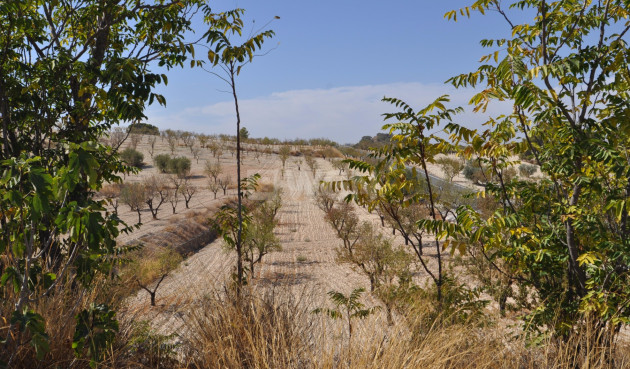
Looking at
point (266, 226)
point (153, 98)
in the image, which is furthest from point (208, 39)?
point (266, 226)

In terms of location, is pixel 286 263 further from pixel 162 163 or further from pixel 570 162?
pixel 162 163

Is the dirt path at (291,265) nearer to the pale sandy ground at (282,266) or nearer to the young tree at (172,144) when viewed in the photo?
the pale sandy ground at (282,266)

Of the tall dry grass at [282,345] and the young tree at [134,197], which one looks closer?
the tall dry grass at [282,345]

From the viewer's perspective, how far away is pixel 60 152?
135 inches

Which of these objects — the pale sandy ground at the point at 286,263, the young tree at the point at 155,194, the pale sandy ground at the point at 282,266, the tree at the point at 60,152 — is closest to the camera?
the tree at the point at 60,152

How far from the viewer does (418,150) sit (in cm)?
353

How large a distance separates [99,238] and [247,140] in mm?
88297

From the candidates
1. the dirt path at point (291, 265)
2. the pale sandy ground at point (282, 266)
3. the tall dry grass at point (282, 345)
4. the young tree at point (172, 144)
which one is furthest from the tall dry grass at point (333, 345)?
the young tree at point (172, 144)

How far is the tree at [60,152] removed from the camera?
204 cm

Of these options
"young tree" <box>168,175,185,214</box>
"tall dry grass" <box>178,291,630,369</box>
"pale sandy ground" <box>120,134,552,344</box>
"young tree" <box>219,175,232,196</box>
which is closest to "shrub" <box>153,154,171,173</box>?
"pale sandy ground" <box>120,134,552,344</box>

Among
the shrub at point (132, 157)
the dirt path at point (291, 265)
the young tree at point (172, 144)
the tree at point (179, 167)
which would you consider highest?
the young tree at point (172, 144)

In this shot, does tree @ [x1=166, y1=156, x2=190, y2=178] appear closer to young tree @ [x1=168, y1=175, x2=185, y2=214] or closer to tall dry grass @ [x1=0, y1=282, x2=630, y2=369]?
young tree @ [x1=168, y1=175, x2=185, y2=214]

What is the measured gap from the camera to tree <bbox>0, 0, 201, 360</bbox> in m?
2.04

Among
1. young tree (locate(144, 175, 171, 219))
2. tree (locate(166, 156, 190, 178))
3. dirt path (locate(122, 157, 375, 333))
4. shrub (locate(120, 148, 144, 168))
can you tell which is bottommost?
dirt path (locate(122, 157, 375, 333))
